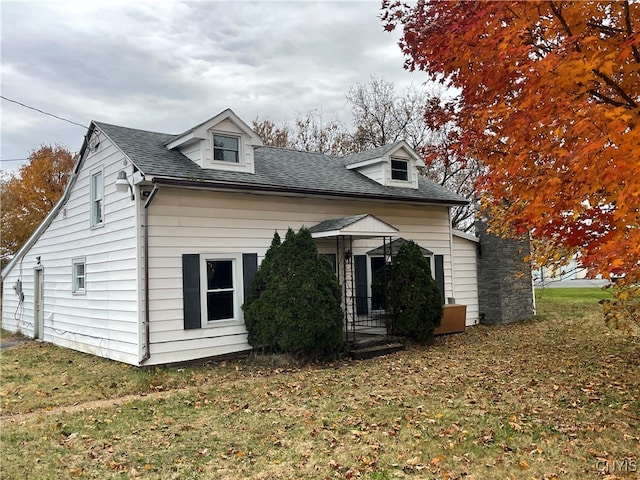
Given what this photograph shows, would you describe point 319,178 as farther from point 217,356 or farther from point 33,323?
point 33,323

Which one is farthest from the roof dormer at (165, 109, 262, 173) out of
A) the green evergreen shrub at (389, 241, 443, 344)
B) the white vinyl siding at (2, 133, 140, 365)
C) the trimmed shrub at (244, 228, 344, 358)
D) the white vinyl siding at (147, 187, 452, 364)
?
the green evergreen shrub at (389, 241, 443, 344)

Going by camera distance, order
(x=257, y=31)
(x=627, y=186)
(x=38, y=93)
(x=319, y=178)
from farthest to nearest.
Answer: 1. (x=38, y=93)
2. (x=319, y=178)
3. (x=257, y=31)
4. (x=627, y=186)

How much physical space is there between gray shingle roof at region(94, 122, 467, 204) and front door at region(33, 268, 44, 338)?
648 cm

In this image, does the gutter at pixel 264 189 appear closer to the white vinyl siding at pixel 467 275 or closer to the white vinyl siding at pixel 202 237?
the white vinyl siding at pixel 202 237

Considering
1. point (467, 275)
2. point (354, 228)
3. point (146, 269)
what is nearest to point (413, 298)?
point (354, 228)

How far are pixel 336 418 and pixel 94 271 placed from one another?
7.56 m

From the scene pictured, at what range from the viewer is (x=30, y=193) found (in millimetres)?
30859

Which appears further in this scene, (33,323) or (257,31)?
(33,323)

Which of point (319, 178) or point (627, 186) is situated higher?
point (319, 178)

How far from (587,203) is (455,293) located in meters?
9.34

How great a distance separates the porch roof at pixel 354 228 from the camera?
10328 millimetres

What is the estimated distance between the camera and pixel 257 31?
10.7m

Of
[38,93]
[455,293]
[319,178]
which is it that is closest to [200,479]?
[319,178]

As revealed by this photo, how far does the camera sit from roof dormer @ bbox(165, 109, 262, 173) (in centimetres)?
1020
